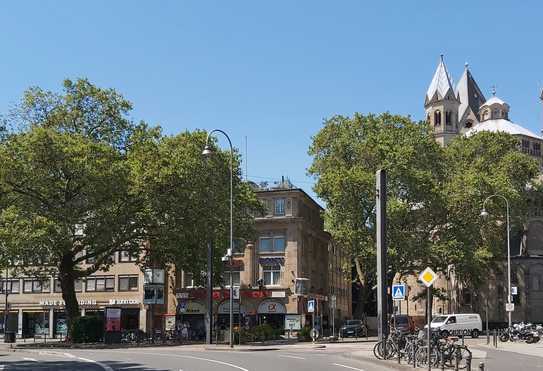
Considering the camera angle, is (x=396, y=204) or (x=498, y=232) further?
(x=498, y=232)

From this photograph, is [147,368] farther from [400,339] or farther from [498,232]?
[498,232]

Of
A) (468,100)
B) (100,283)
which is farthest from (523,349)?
(468,100)

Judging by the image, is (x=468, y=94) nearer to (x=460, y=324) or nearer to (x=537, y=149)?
(x=537, y=149)

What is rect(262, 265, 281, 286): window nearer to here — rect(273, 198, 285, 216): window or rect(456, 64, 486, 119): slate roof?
rect(273, 198, 285, 216): window

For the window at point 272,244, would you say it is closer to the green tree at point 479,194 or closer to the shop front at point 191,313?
the shop front at point 191,313

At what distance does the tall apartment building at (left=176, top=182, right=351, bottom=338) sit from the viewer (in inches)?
2505

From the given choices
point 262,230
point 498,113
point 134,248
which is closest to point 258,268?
point 262,230

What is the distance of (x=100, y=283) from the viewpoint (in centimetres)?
7100

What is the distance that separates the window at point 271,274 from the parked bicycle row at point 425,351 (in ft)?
121

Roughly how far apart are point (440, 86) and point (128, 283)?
84.5 m

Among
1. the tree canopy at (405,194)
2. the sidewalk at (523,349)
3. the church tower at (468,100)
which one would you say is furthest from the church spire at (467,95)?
the sidewalk at (523,349)

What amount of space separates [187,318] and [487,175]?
101 feet

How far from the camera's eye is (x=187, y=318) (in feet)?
222

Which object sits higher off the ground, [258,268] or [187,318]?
[258,268]
